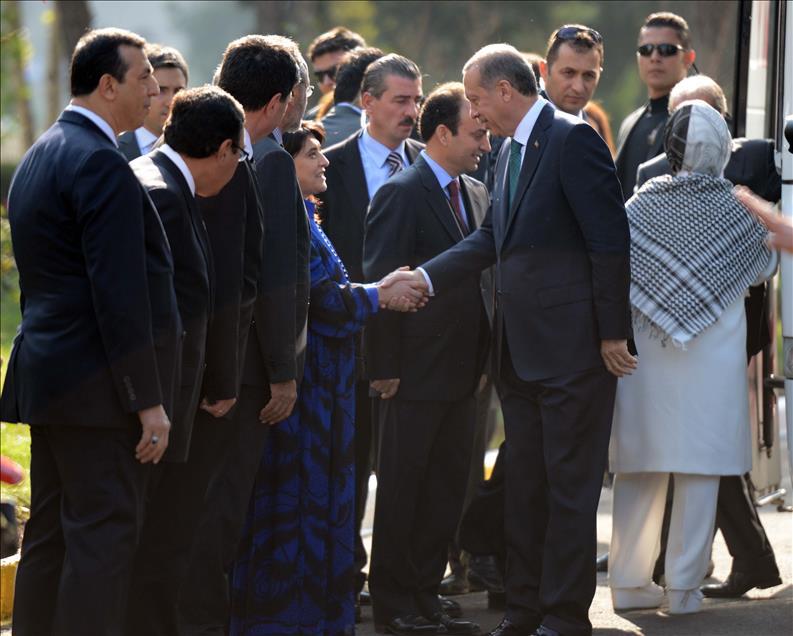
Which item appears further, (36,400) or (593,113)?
(593,113)

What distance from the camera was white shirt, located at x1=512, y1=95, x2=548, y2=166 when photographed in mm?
6301

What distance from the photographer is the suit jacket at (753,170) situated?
7277mm

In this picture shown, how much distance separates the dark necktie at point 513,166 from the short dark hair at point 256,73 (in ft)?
3.27

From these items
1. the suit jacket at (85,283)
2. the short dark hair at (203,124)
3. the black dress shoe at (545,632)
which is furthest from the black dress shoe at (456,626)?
the short dark hair at (203,124)

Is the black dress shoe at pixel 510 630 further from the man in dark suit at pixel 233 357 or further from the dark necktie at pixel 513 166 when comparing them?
the dark necktie at pixel 513 166

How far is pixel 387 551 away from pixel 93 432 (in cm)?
211

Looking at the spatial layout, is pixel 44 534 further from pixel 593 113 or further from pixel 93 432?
pixel 593 113

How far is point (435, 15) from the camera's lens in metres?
32.8

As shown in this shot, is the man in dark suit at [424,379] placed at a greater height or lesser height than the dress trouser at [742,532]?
greater

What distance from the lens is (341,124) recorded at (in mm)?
8273

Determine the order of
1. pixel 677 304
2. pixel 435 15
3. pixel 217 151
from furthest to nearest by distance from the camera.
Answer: pixel 435 15 < pixel 677 304 < pixel 217 151

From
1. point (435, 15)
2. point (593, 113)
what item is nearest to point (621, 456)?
point (593, 113)

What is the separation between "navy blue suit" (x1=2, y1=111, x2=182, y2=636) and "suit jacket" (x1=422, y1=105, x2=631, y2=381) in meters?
1.74

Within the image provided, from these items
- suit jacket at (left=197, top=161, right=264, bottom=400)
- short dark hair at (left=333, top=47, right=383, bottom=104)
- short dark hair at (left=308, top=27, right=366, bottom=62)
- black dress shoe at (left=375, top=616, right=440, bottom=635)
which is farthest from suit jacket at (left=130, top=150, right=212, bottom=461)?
short dark hair at (left=308, top=27, right=366, bottom=62)
